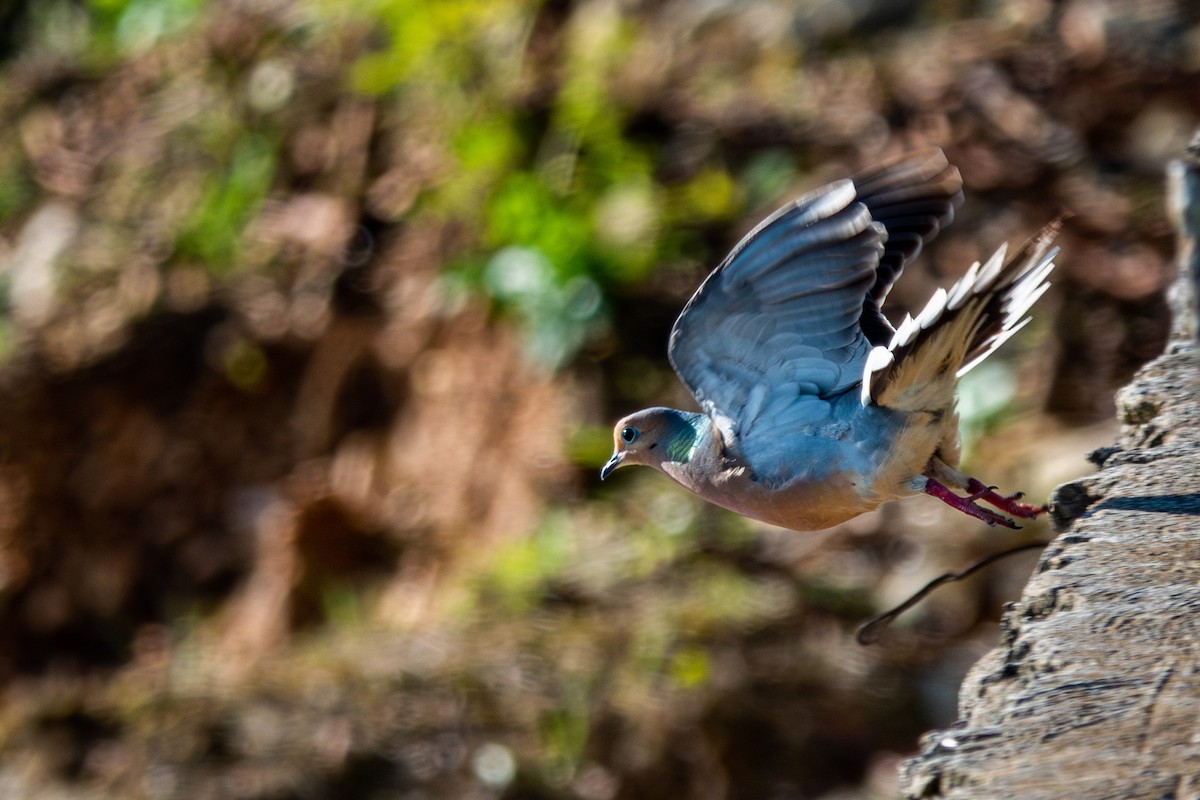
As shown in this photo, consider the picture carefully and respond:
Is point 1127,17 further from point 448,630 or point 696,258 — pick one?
point 448,630

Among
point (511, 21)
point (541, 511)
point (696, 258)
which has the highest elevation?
point (511, 21)

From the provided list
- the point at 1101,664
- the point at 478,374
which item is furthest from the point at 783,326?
the point at 478,374

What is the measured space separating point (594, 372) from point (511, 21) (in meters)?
2.07

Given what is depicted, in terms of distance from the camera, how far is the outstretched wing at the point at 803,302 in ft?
10.6

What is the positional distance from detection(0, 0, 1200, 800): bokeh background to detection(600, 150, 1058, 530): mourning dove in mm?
1982

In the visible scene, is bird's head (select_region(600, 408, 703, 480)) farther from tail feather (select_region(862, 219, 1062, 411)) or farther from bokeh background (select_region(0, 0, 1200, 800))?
bokeh background (select_region(0, 0, 1200, 800))

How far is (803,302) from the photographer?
3338 mm

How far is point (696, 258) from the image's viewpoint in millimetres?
6352

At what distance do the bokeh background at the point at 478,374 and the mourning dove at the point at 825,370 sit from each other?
198 centimetres

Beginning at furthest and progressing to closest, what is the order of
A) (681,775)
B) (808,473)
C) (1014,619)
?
1. (681,775)
2. (808,473)
3. (1014,619)

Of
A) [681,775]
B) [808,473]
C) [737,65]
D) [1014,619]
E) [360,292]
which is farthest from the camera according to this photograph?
[360,292]

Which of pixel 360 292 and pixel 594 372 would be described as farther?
pixel 360 292

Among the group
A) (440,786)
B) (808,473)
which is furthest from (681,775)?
(808,473)

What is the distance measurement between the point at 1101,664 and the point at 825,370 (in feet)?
4.59
